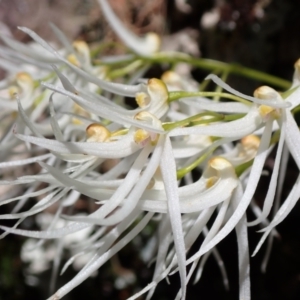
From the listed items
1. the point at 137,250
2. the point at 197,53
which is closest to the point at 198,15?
the point at 197,53

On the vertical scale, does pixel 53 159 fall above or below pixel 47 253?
below

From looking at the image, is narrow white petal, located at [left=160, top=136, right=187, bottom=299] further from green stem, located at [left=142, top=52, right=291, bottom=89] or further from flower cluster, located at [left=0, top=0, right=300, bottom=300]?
green stem, located at [left=142, top=52, right=291, bottom=89]

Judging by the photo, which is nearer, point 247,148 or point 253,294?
point 247,148

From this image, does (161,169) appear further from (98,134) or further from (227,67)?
(227,67)

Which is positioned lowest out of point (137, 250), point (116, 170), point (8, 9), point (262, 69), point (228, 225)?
point (228, 225)

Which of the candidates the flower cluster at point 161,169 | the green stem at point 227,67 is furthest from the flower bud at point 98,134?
the green stem at point 227,67

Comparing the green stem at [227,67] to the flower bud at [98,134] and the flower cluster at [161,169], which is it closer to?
the flower cluster at [161,169]

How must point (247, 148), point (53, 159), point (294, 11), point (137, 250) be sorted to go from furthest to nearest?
point (137, 250)
point (294, 11)
point (53, 159)
point (247, 148)

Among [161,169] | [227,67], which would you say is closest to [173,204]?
[161,169]

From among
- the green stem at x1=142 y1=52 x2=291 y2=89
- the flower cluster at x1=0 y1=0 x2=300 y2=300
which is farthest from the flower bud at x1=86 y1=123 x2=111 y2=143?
the green stem at x1=142 y1=52 x2=291 y2=89

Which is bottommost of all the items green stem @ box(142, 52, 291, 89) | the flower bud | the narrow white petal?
the narrow white petal

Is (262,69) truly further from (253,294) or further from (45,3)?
(45,3)
